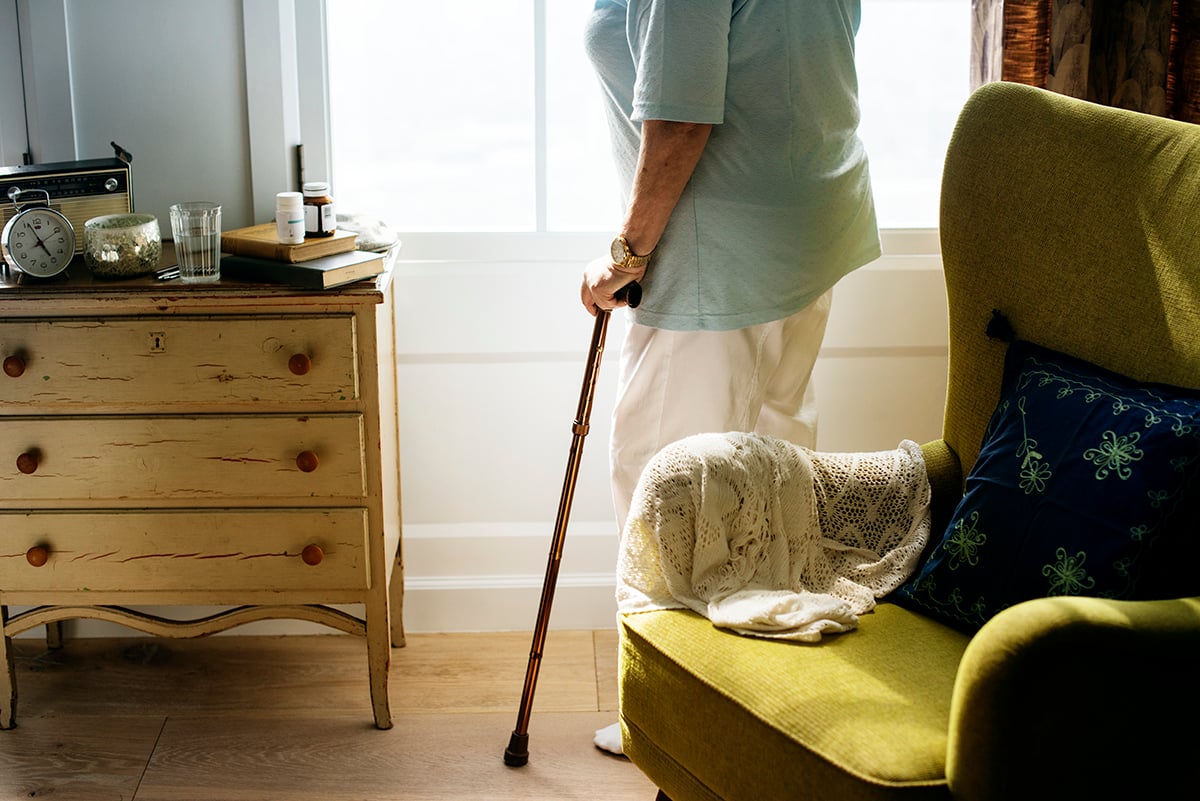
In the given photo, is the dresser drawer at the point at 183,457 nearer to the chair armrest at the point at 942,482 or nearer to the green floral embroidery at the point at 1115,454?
the chair armrest at the point at 942,482

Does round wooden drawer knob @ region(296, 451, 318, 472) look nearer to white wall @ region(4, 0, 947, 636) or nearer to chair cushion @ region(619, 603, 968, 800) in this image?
white wall @ region(4, 0, 947, 636)

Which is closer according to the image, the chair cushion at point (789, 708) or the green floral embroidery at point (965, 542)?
the chair cushion at point (789, 708)

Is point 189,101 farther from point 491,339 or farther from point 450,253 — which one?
point 491,339

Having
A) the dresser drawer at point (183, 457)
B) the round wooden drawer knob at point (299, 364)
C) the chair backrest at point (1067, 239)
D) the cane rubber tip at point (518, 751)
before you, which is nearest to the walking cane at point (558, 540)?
the cane rubber tip at point (518, 751)

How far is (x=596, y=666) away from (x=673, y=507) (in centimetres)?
83

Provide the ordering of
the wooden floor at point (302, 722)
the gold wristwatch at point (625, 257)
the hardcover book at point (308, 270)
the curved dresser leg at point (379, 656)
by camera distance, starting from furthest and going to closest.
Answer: the curved dresser leg at point (379, 656) < the wooden floor at point (302, 722) < the hardcover book at point (308, 270) < the gold wristwatch at point (625, 257)

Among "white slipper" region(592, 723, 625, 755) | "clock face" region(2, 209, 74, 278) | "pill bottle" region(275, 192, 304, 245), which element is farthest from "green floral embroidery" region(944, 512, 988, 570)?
"clock face" region(2, 209, 74, 278)

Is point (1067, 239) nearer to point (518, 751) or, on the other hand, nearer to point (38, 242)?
point (518, 751)

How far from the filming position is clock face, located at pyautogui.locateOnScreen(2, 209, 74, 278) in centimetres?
187

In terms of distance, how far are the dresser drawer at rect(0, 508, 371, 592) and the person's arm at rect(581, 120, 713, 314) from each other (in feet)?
2.23

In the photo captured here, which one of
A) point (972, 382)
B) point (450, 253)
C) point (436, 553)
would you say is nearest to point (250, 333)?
point (450, 253)

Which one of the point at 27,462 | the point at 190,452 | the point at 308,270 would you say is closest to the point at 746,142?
the point at 308,270

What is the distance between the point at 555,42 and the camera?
7.47ft

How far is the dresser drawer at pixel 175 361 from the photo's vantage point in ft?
6.17
